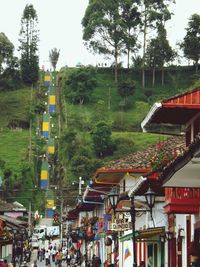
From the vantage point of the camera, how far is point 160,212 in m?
30.8

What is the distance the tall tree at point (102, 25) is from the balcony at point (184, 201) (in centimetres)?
12071

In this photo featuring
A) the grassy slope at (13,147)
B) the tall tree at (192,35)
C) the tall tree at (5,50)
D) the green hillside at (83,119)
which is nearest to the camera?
the green hillside at (83,119)

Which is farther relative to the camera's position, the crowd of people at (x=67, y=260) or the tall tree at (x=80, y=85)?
the tall tree at (x=80, y=85)

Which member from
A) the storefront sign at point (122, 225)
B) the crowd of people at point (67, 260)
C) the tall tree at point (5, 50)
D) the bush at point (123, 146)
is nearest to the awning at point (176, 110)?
the storefront sign at point (122, 225)

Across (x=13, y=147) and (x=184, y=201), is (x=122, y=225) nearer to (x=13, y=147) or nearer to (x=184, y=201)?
(x=184, y=201)

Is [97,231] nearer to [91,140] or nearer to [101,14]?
[91,140]

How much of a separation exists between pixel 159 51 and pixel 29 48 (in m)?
22.3

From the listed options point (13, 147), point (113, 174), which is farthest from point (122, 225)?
point (13, 147)

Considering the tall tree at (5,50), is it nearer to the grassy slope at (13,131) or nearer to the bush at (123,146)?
the grassy slope at (13,131)

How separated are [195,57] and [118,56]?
13.1 m

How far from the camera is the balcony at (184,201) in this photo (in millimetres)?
20344

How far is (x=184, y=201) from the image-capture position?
20344 mm

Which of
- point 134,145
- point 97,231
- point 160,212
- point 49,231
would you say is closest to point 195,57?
point 134,145

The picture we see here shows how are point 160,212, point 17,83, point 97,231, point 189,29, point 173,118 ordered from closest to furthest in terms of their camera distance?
1. point 173,118
2. point 160,212
3. point 97,231
4. point 189,29
5. point 17,83
